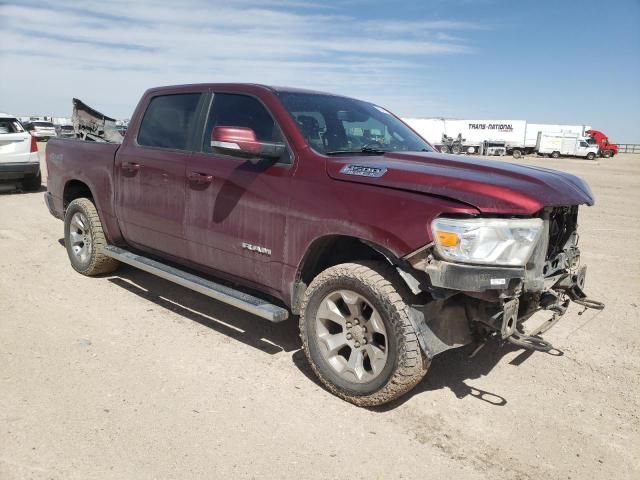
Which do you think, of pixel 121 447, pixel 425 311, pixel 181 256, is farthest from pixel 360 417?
pixel 181 256

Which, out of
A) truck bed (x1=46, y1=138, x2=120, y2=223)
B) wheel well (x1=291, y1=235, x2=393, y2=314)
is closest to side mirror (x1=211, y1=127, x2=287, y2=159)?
wheel well (x1=291, y1=235, x2=393, y2=314)

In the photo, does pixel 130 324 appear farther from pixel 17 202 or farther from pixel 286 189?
pixel 17 202

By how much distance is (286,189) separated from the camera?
3.60 metres

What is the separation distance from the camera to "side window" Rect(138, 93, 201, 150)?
14.9 ft

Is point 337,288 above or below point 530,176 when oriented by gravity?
below

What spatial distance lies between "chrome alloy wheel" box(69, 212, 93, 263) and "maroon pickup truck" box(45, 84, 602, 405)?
46.1 inches

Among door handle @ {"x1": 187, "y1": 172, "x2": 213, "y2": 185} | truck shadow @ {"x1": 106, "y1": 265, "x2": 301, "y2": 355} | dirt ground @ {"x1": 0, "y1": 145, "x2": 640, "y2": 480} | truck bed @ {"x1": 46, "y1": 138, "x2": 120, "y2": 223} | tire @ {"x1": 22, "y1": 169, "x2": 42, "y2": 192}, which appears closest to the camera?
dirt ground @ {"x1": 0, "y1": 145, "x2": 640, "y2": 480}

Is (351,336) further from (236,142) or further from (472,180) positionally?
(236,142)

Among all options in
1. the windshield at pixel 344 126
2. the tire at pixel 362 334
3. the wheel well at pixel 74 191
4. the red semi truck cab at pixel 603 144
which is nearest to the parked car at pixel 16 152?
the wheel well at pixel 74 191

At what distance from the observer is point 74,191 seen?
6180mm

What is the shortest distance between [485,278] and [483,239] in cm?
21

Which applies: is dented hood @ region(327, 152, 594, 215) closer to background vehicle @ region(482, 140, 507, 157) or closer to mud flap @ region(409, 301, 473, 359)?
mud flap @ region(409, 301, 473, 359)

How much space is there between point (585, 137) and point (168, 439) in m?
55.5

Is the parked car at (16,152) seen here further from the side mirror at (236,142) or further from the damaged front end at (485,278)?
the damaged front end at (485,278)
